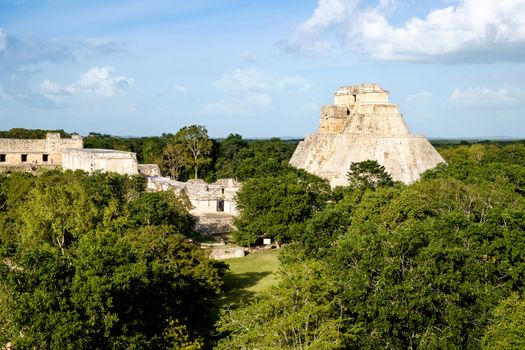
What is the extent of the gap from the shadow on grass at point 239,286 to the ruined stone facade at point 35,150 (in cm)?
2931

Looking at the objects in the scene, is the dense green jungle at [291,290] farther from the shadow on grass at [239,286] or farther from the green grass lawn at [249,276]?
the green grass lawn at [249,276]

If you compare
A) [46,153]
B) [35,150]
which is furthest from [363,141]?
[35,150]

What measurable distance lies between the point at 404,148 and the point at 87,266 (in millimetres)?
26489

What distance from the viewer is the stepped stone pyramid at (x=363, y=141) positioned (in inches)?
1421

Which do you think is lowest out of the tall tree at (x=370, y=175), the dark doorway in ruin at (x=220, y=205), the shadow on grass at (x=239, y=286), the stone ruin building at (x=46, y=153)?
the shadow on grass at (x=239, y=286)

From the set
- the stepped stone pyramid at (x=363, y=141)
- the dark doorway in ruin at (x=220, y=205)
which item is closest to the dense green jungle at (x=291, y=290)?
the stepped stone pyramid at (x=363, y=141)

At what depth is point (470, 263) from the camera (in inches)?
601

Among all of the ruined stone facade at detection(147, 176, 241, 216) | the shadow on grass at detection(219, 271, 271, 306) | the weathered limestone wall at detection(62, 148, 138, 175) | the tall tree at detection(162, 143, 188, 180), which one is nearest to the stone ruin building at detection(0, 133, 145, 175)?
the weathered limestone wall at detection(62, 148, 138, 175)

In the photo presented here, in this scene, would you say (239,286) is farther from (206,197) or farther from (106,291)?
(206,197)

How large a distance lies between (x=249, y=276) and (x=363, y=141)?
49.2ft

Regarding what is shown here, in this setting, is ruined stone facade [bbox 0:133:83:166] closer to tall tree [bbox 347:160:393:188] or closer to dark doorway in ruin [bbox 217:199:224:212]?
dark doorway in ruin [bbox 217:199:224:212]

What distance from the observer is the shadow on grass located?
21786 millimetres

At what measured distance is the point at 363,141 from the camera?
37.2m

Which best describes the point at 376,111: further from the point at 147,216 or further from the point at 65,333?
the point at 65,333
